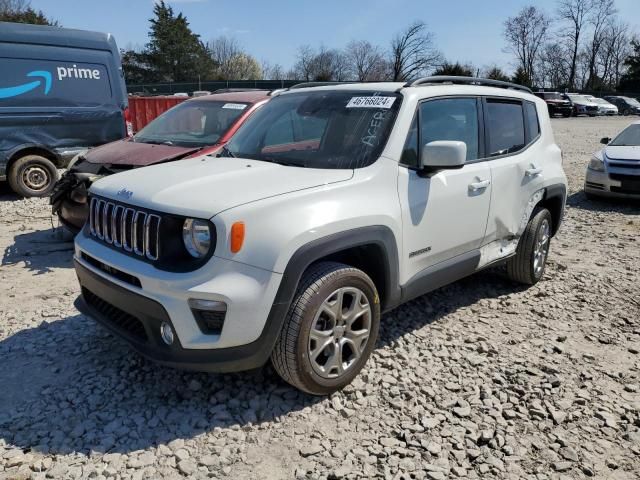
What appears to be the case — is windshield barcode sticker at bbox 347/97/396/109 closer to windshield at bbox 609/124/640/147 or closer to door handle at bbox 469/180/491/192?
door handle at bbox 469/180/491/192

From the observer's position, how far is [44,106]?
27.0ft

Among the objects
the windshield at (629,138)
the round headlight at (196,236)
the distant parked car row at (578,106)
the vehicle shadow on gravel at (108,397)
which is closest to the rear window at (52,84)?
the vehicle shadow on gravel at (108,397)

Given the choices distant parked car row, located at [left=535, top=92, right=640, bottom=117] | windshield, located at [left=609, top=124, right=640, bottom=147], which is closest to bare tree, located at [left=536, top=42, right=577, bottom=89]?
distant parked car row, located at [left=535, top=92, right=640, bottom=117]

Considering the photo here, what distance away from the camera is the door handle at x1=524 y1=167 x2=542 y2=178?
14.4 feet

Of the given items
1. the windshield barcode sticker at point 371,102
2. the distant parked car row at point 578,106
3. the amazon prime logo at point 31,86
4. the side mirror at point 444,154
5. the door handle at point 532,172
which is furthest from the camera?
the distant parked car row at point 578,106

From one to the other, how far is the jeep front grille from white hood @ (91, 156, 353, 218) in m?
0.06

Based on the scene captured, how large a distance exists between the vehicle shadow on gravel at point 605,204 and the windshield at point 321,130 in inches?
245

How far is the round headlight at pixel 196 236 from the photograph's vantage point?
8.51 ft

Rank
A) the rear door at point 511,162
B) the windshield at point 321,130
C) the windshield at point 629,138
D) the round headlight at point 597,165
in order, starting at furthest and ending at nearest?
1. the windshield at point 629,138
2. the round headlight at point 597,165
3. the rear door at point 511,162
4. the windshield at point 321,130

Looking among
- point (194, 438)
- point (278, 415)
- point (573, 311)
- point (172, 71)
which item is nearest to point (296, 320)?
point (278, 415)

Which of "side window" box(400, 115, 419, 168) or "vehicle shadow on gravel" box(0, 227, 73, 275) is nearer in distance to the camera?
"side window" box(400, 115, 419, 168)

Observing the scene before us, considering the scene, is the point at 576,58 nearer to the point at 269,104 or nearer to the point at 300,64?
the point at 300,64

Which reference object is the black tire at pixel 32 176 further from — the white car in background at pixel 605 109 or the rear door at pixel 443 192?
the white car in background at pixel 605 109

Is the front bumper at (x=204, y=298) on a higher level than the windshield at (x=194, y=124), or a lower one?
lower
